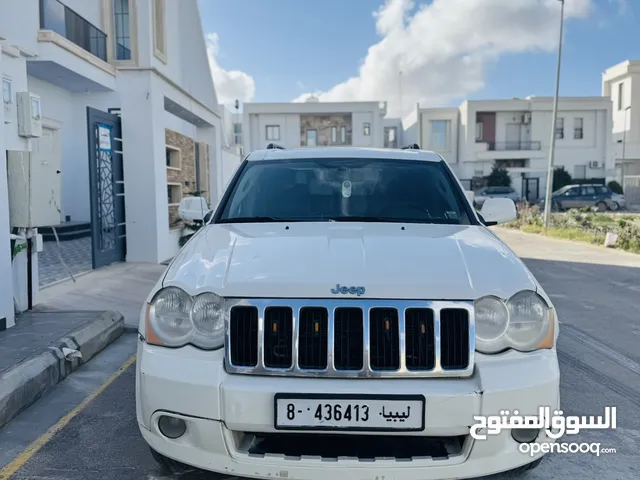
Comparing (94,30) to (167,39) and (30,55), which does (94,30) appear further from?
(30,55)

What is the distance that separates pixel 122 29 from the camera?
12.4 m

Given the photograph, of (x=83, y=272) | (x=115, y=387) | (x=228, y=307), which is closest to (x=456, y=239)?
(x=228, y=307)

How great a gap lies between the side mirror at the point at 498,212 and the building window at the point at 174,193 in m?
9.19

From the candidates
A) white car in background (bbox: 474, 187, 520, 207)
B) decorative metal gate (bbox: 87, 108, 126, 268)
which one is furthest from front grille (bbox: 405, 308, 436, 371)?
white car in background (bbox: 474, 187, 520, 207)

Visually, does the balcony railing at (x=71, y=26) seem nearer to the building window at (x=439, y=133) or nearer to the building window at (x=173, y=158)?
the building window at (x=173, y=158)

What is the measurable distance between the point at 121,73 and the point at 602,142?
3926cm

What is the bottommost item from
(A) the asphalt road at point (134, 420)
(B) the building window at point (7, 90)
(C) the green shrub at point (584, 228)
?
(A) the asphalt road at point (134, 420)

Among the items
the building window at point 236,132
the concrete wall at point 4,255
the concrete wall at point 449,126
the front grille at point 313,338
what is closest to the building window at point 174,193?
the concrete wall at point 4,255

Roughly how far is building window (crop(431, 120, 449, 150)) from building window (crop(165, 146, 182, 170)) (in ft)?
106

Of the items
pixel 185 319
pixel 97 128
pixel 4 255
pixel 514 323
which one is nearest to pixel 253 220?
pixel 185 319

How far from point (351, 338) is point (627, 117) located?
167 feet

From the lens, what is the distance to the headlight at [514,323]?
2537 millimetres

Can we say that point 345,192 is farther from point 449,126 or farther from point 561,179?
point 449,126

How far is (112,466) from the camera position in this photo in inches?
121
